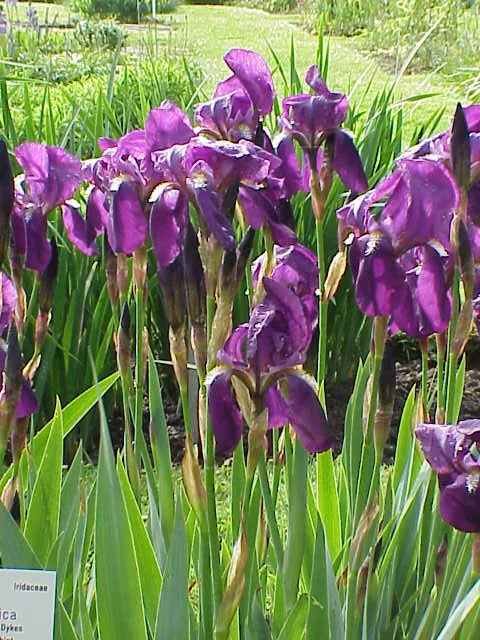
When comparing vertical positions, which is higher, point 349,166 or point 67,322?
point 349,166

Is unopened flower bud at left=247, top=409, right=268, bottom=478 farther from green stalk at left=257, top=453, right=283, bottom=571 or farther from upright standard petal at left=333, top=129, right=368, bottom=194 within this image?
upright standard petal at left=333, top=129, right=368, bottom=194

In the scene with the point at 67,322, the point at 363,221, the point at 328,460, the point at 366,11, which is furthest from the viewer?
the point at 366,11

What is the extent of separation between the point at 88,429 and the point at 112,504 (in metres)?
1.17

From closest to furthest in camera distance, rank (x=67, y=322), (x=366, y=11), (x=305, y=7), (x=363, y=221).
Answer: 1. (x=363, y=221)
2. (x=67, y=322)
3. (x=366, y=11)
4. (x=305, y=7)

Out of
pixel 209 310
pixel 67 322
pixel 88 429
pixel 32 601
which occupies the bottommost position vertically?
pixel 88 429

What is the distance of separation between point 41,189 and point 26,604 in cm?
42

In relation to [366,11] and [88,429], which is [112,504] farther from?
[366,11]

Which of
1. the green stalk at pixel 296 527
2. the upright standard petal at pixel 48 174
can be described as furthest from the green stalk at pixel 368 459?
the upright standard petal at pixel 48 174

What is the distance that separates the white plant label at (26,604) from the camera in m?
0.72

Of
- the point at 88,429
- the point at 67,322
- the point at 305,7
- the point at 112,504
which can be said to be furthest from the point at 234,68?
the point at 305,7

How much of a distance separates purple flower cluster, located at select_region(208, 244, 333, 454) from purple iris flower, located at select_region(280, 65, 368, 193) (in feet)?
0.88

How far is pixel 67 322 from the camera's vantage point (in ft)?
6.17

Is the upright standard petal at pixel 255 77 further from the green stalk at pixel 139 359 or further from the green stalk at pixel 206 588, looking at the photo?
the green stalk at pixel 206 588

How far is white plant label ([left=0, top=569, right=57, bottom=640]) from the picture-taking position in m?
0.72
